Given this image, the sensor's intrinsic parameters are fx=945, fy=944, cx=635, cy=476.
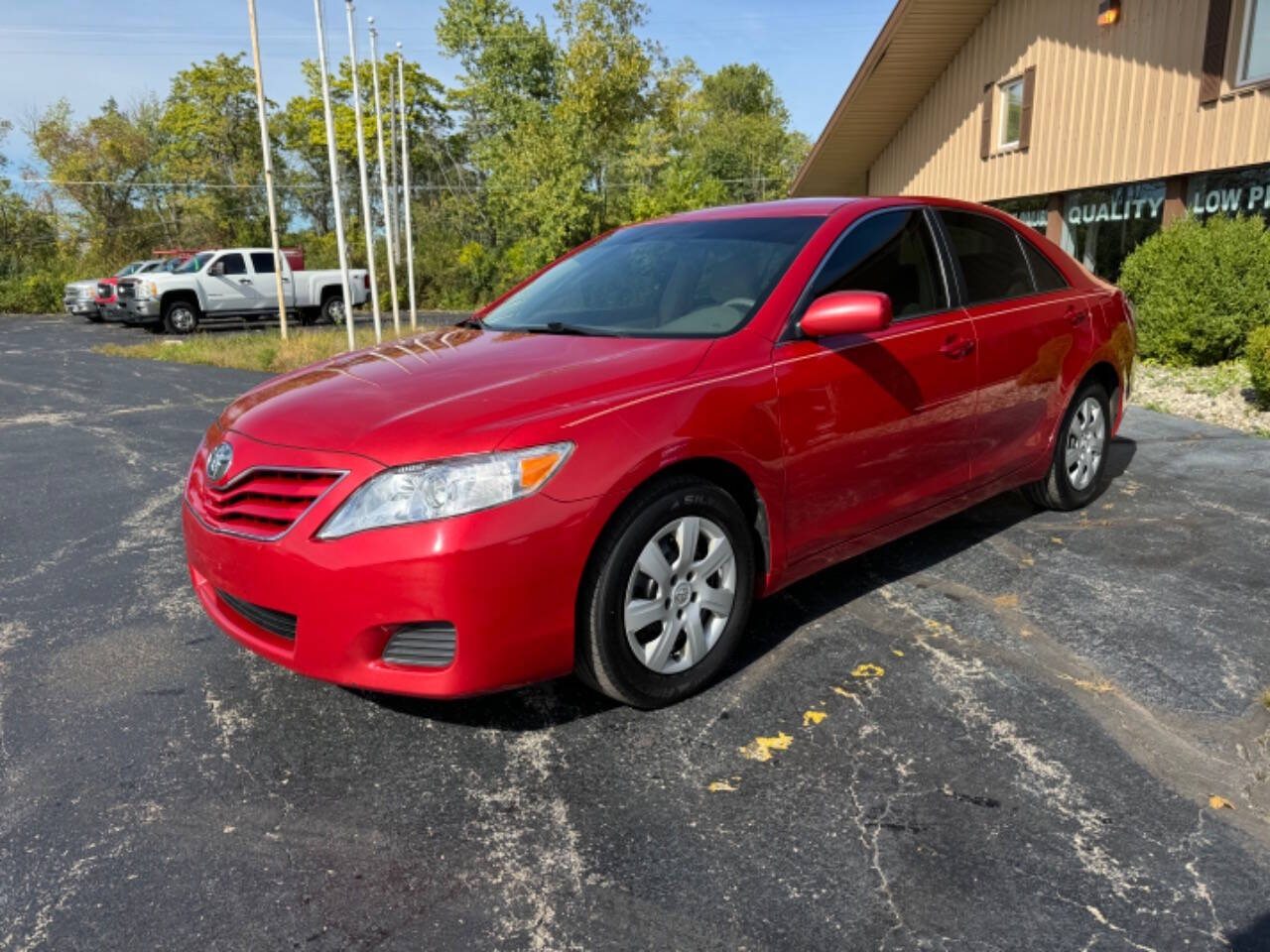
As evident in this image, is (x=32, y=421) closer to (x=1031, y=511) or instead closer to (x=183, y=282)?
(x=1031, y=511)

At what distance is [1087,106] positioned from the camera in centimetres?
1320

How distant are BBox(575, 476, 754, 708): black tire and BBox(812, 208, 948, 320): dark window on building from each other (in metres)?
1.00

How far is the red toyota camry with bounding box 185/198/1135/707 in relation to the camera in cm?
265

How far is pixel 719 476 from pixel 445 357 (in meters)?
1.11

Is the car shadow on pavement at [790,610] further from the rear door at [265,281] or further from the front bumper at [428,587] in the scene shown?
the rear door at [265,281]

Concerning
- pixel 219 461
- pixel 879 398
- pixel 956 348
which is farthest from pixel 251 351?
pixel 879 398

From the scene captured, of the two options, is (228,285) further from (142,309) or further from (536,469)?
(536,469)

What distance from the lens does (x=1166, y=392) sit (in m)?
9.33

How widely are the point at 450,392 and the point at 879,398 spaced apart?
1.68 meters

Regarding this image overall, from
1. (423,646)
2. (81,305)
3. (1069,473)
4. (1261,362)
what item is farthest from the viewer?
(81,305)

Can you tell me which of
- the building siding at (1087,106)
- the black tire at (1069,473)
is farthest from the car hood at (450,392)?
the building siding at (1087,106)

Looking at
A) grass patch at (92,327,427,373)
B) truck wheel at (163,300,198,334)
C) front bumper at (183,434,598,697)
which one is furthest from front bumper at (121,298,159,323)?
front bumper at (183,434,598,697)

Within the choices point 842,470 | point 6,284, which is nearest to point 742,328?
point 842,470

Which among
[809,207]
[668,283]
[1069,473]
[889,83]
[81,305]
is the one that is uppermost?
[889,83]
